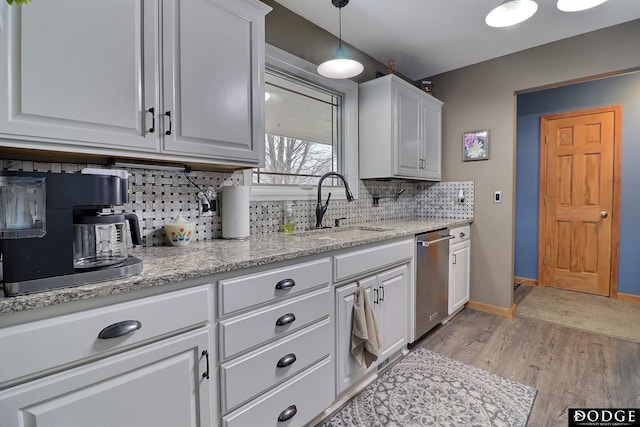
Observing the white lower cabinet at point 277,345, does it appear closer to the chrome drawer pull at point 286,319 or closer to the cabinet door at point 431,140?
the chrome drawer pull at point 286,319

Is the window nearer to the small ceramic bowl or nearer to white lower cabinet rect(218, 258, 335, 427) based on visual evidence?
the small ceramic bowl

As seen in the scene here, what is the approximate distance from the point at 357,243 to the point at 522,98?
362cm

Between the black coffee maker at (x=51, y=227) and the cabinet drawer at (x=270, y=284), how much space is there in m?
0.33

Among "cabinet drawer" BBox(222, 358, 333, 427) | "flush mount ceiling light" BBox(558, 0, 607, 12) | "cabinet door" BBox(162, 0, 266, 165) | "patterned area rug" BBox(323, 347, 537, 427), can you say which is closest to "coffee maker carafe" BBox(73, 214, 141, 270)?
"cabinet door" BBox(162, 0, 266, 165)

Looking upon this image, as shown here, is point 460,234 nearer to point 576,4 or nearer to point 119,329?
point 576,4

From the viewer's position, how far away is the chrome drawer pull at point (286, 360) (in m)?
1.34

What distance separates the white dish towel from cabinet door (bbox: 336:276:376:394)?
0.03 m

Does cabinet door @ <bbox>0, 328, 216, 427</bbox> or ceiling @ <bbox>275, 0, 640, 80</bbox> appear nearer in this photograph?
cabinet door @ <bbox>0, 328, 216, 427</bbox>

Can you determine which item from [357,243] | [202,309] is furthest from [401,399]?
[202,309]

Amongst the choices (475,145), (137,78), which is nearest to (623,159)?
(475,145)

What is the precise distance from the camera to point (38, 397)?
2.59ft

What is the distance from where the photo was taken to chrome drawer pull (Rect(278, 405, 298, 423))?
1355 millimetres

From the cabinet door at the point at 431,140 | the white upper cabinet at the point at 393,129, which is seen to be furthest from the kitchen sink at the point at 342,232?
the cabinet door at the point at 431,140

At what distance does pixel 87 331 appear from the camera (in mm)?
848
